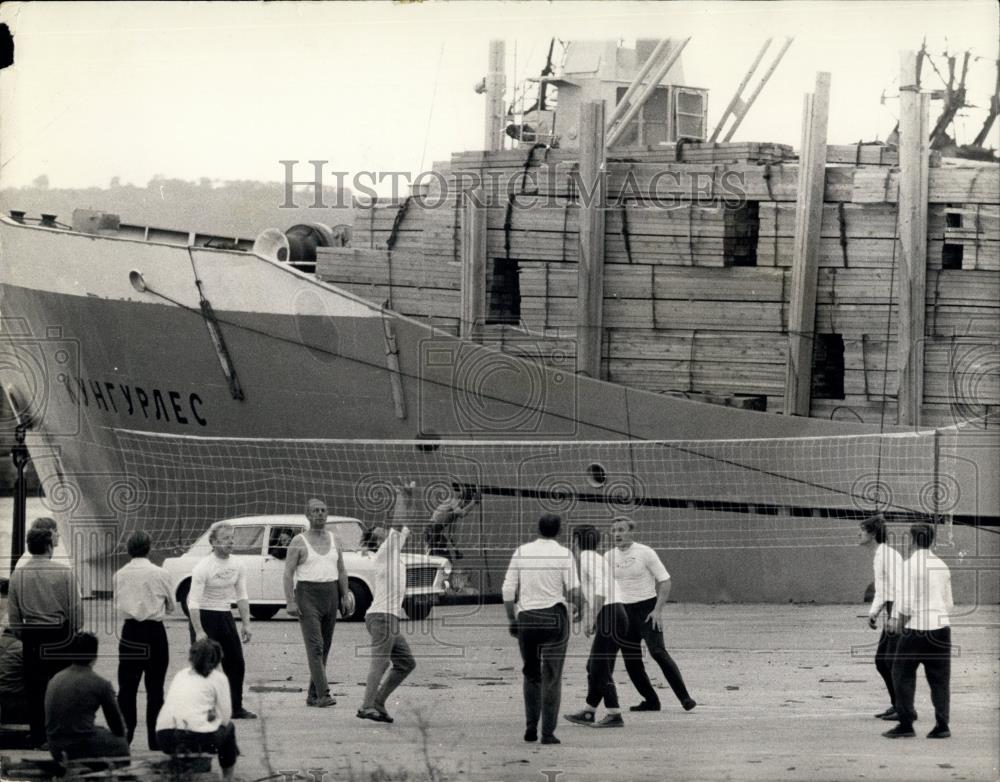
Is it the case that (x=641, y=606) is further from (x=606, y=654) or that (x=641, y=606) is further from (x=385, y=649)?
(x=385, y=649)

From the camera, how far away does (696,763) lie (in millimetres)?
8984

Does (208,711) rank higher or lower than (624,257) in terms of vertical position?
lower

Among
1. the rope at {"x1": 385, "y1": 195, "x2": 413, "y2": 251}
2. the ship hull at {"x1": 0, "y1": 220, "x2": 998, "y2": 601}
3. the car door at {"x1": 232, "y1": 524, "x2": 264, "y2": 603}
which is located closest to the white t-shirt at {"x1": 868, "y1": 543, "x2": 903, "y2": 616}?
the ship hull at {"x1": 0, "y1": 220, "x2": 998, "y2": 601}

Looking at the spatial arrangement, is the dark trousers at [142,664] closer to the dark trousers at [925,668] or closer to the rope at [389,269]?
the dark trousers at [925,668]

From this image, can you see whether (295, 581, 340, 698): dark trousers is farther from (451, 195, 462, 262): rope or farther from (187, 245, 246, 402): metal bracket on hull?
(187, 245, 246, 402): metal bracket on hull

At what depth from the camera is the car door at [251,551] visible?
1598 centimetres

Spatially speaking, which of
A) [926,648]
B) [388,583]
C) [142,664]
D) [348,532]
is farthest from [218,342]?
[926,648]

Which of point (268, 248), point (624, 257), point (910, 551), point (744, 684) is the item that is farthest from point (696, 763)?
point (268, 248)

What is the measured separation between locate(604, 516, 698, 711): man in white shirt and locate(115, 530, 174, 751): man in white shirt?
10.1ft

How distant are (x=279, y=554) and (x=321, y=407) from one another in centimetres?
250

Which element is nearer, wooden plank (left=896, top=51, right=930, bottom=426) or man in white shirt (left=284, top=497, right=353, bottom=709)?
man in white shirt (left=284, top=497, right=353, bottom=709)

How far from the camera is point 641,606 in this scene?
10930mm

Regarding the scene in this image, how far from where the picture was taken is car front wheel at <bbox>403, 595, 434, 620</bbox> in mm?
16250

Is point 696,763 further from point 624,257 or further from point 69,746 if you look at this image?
point 624,257
